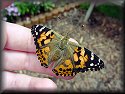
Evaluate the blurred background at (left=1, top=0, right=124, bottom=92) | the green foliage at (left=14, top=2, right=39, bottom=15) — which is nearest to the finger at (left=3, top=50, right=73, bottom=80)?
the blurred background at (left=1, top=0, right=124, bottom=92)

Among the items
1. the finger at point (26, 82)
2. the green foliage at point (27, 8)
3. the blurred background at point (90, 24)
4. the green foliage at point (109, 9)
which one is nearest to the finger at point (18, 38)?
the finger at point (26, 82)

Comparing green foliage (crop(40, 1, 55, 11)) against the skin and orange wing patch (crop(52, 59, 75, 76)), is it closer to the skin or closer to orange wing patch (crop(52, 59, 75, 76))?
the skin

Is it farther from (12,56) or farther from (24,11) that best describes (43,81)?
(24,11)

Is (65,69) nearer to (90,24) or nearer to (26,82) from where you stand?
(26,82)

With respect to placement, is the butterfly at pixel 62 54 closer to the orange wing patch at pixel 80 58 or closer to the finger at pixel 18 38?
Answer: the orange wing patch at pixel 80 58

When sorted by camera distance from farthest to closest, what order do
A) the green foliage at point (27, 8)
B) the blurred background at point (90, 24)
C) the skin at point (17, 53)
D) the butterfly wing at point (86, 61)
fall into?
the green foliage at point (27, 8)
the blurred background at point (90, 24)
the skin at point (17, 53)
the butterfly wing at point (86, 61)

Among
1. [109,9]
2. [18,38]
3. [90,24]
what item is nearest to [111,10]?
[109,9]
